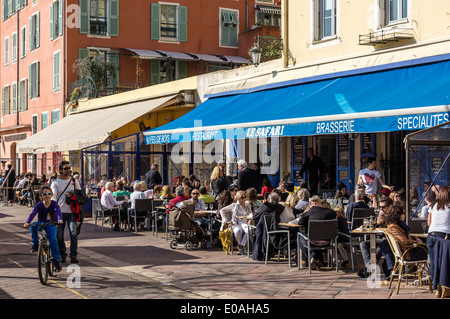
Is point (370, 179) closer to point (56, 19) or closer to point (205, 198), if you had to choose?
point (205, 198)

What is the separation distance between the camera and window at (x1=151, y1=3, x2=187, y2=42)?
33594 millimetres

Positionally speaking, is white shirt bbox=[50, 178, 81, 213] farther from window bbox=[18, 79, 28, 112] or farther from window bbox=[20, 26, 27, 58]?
window bbox=[20, 26, 27, 58]

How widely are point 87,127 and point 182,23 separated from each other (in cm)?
1013

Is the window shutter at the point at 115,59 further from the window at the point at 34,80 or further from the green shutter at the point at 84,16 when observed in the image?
the window at the point at 34,80

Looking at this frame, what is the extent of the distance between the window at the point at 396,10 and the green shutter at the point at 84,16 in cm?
1967

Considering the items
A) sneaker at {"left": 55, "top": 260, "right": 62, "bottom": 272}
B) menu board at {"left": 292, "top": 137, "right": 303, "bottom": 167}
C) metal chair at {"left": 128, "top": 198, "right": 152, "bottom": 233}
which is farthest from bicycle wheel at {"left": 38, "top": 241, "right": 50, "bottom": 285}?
menu board at {"left": 292, "top": 137, "right": 303, "bottom": 167}

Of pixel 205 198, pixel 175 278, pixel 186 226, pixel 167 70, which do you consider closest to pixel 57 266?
pixel 175 278

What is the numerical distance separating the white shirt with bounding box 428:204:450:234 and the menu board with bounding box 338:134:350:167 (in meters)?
7.79

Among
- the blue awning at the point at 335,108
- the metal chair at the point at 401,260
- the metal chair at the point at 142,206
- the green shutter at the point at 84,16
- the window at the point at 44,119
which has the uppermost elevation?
the green shutter at the point at 84,16

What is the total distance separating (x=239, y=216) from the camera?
13.0 m

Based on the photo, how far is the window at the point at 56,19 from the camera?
32.5 m

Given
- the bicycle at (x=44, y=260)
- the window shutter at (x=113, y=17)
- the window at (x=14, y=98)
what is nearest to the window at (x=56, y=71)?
the window shutter at (x=113, y=17)
